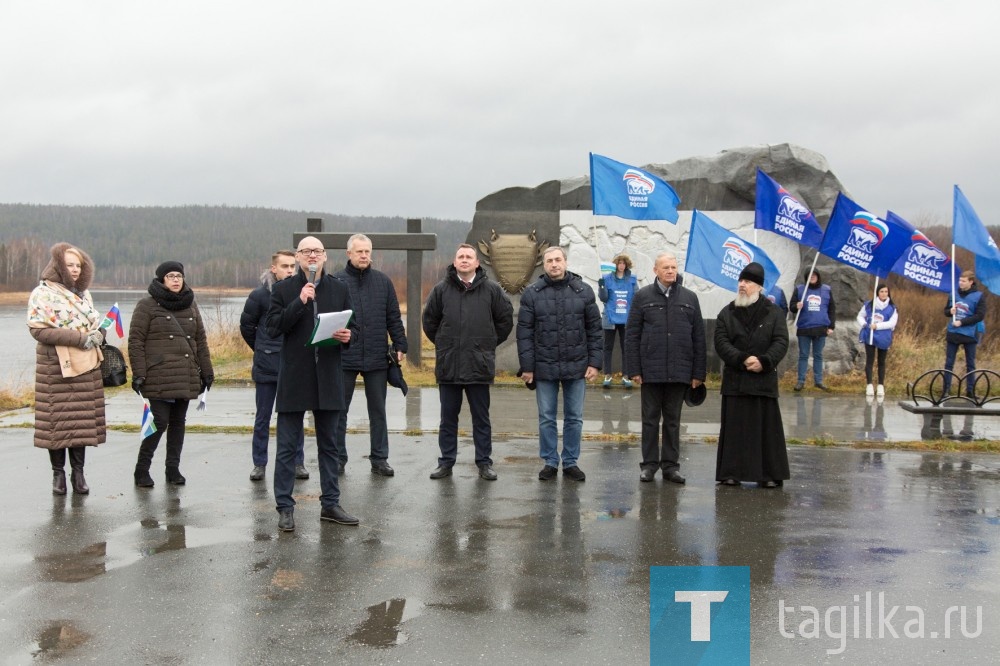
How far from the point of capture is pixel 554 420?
8.68 meters

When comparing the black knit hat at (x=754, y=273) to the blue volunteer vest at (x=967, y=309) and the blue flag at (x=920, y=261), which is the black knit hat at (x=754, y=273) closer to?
the blue flag at (x=920, y=261)

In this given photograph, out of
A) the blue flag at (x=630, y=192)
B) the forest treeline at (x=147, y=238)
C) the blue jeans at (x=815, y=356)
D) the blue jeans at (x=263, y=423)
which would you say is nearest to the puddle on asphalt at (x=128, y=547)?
the blue jeans at (x=263, y=423)

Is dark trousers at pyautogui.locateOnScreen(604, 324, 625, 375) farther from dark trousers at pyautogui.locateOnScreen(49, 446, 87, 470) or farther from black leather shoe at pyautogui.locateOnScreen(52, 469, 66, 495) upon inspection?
black leather shoe at pyautogui.locateOnScreen(52, 469, 66, 495)

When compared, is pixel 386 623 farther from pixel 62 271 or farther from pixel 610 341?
pixel 610 341

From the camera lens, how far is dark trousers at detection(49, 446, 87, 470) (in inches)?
312

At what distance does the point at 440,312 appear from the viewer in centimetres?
885

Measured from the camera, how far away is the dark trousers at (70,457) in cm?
792

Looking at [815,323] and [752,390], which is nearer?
[752,390]

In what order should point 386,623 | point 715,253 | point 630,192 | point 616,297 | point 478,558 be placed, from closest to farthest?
point 386,623, point 478,558, point 630,192, point 715,253, point 616,297

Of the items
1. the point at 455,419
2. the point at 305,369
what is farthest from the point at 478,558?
the point at 455,419

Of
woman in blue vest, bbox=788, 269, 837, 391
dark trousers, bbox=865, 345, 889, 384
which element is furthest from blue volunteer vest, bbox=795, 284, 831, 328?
dark trousers, bbox=865, 345, 889, 384

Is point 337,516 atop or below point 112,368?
below

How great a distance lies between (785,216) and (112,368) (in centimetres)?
926

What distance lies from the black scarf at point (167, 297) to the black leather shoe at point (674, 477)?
13.8 ft
